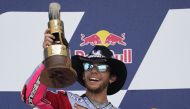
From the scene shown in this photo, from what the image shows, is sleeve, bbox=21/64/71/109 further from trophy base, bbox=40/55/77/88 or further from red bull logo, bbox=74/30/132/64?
red bull logo, bbox=74/30/132/64

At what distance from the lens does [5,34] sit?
9.92ft

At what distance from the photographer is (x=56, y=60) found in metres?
2.21

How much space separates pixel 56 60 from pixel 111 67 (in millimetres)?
528

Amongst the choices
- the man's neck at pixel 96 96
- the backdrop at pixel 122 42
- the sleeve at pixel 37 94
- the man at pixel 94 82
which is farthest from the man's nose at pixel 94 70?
the backdrop at pixel 122 42

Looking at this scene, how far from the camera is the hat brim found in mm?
2623

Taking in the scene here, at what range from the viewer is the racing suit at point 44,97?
228 centimetres

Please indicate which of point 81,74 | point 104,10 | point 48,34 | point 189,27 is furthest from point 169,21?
point 48,34

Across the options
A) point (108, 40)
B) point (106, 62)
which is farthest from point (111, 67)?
point (108, 40)

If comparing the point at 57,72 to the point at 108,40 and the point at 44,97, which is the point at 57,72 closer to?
the point at 44,97

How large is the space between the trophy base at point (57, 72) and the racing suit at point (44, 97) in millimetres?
32

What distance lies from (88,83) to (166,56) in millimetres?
661

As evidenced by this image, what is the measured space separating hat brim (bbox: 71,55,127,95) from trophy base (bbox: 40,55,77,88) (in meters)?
0.33

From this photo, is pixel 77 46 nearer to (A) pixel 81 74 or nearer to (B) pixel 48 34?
(A) pixel 81 74

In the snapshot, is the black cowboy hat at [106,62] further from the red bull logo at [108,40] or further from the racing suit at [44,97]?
the red bull logo at [108,40]
